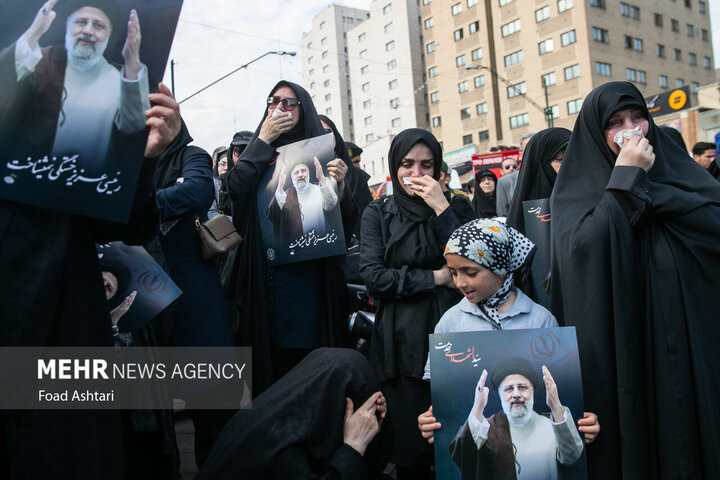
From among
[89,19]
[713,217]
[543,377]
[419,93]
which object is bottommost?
[543,377]

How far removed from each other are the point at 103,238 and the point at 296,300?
4.89 feet

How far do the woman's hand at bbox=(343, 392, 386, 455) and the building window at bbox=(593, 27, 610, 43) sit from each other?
43144 mm

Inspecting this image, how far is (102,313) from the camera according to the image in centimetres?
167

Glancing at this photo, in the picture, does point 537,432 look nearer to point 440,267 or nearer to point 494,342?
point 494,342

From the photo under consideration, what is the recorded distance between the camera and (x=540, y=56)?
40.5 m

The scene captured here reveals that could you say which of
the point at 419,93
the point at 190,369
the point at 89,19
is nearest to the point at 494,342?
the point at 89,19

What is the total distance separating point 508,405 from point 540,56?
43.5 m

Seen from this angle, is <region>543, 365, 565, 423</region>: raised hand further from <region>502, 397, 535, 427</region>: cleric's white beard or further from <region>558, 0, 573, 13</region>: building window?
<region>558, 0, 573, 13</region>: building window

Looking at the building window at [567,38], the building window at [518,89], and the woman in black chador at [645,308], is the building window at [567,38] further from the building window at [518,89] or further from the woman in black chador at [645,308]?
the woman in black chador at [645,308]

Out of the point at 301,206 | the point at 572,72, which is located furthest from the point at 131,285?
the point at 572,72

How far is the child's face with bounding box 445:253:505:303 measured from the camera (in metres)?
2.13

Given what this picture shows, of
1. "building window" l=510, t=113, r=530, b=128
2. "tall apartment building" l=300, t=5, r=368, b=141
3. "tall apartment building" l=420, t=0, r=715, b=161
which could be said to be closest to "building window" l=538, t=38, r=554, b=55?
"tall apartment building" l=420, t=0, r=715, b=161

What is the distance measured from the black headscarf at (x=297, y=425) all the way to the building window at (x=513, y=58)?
44.8 m

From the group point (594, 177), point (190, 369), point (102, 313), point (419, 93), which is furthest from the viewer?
point (419, 93)
